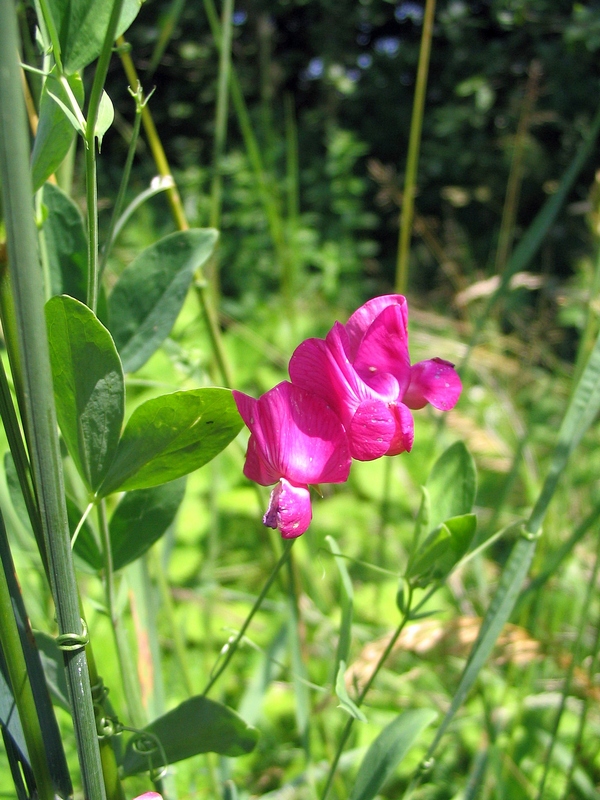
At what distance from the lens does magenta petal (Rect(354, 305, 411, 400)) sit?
31cm

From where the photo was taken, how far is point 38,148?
0.95 feet

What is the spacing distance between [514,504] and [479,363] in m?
0.38

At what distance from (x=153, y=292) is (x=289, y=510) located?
18 centimetres

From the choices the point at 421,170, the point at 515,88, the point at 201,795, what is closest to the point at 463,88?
the point at 515,88

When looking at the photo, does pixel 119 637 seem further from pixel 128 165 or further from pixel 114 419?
pixel 128 165

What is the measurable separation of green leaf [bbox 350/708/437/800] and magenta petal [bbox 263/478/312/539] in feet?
0.55

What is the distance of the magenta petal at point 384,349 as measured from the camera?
1.02 ft

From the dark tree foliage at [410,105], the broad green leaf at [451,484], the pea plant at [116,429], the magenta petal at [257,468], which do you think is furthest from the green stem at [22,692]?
the dark tree foliage at [410,105]

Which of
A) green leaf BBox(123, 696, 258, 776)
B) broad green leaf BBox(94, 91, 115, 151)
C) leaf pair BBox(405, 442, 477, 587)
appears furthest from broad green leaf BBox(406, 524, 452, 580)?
broad green leaf BBox(94, 91, 115, 151)

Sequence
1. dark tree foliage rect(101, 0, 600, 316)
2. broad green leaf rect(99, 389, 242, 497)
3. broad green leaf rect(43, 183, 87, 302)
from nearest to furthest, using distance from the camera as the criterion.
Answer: broad green leaf rect(99, 389, 242, 497) → broad green leaf rect(43, 183, 87, 302) → dark tree foliage rect(101, 0, 600, 316)

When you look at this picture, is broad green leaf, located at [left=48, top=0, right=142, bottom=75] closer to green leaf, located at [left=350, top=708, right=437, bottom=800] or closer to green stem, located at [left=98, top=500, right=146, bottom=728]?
green stem, located at [left=98, top=500, right=146, bottom=728]

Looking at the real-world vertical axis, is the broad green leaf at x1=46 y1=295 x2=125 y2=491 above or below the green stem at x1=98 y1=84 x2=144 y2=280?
below

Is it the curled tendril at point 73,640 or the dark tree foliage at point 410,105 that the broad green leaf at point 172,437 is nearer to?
the curled tendril at point 73,640

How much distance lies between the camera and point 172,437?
0.98ft
